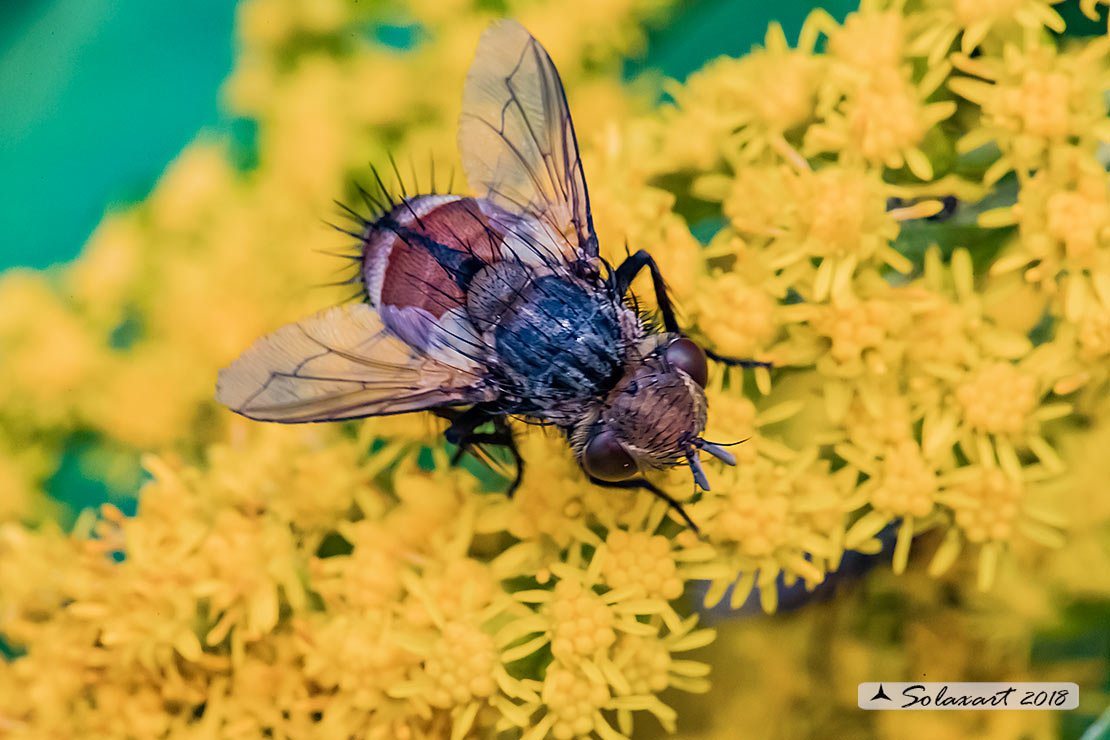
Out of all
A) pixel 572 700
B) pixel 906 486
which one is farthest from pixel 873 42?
pixel 572 700

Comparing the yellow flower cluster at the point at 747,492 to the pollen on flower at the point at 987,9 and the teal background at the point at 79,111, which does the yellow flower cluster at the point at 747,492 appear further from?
the teal background at the point at 79,111

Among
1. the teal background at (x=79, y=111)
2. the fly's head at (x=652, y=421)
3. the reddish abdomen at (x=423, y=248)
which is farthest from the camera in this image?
the teal background at (x=79, y=111)

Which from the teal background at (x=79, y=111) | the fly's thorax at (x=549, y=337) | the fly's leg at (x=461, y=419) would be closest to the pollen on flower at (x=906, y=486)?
the fly's thorax at (x=549, y=337)

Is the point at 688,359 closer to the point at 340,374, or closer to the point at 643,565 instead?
the point at 643,565

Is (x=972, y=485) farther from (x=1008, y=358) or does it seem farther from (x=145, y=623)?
(x=145, y=623)

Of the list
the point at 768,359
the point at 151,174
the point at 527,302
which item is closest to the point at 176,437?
the point at 151,174
